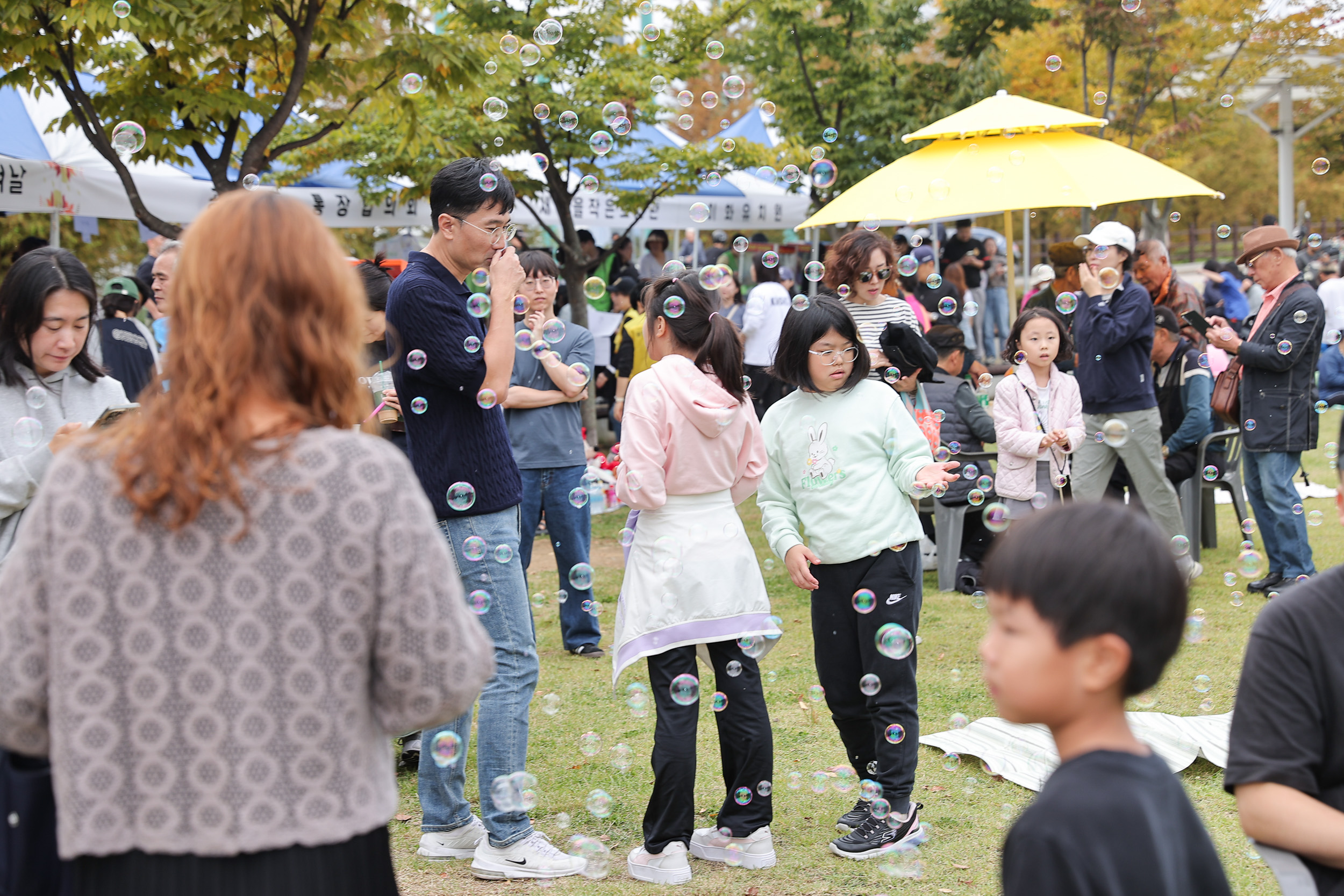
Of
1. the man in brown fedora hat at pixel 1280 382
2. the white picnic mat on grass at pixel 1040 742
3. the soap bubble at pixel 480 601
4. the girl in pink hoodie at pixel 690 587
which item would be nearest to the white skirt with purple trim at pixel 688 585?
the girl in pink hoodie at pixel 690 587

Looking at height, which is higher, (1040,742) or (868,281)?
(868,281)

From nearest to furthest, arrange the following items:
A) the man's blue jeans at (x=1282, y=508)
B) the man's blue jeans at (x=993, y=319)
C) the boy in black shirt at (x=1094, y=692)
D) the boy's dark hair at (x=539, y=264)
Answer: the boy in black shirt at (x=1094, y=692) → the boy's dark hair at (x=539, y=264) → the man's blue jeans at (x=1282, y=508) → the man's blue jeans at (x=993, y=319)

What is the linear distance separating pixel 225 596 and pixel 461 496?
1.82 m

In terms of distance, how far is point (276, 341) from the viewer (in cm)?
158

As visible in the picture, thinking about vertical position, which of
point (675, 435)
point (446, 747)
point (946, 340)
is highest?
point (946, 340)

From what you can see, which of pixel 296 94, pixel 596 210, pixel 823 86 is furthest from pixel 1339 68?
pixel 296 94

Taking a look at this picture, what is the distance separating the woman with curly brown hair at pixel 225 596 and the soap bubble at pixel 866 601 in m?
2.21

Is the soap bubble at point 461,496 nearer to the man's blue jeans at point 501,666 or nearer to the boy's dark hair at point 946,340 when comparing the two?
the man's blue jeans at point 501,666

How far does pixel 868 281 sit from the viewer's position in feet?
17.5

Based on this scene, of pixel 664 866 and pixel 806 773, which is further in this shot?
pixel 806 773

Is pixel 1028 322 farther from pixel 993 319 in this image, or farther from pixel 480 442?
pixel 993 319

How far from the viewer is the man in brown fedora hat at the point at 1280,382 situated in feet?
21.0

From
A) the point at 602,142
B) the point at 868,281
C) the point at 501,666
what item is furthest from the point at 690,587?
the point at 602,142

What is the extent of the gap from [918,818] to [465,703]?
2.58m
